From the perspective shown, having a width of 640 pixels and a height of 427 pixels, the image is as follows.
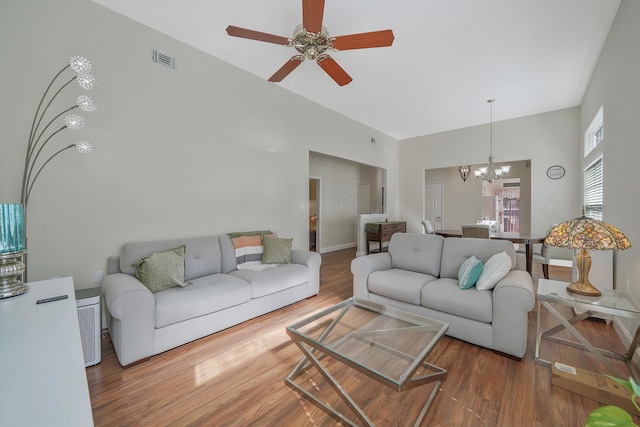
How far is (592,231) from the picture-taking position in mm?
1832

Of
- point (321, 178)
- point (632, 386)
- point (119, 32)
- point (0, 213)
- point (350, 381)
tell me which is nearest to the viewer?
point (632, 386)

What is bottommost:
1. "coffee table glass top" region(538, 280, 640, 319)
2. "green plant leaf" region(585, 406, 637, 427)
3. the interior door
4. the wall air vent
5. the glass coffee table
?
the glass coffee table

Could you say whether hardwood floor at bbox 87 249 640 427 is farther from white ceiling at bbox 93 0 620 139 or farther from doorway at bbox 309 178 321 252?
doorway at bbox 309 178 321 252

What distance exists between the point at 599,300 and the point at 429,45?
9.57 ft

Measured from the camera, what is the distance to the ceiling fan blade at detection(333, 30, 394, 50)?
6.70 ft

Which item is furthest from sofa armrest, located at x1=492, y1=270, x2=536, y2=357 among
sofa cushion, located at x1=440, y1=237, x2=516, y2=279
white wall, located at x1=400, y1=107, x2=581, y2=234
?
white wall, located at x1=400, y1=107, x2=581, y2=234

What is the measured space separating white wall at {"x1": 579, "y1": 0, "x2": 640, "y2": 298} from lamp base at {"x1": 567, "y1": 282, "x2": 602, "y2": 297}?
401 mm

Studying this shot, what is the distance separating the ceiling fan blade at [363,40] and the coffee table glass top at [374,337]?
2.13 m

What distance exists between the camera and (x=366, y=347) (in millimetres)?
1710

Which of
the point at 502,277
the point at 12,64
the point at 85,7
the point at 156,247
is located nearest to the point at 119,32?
the point at 85,7

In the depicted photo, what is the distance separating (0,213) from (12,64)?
159 centimetres

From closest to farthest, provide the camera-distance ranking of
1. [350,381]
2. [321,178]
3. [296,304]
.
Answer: [350,381] → [296,304] → [321,178]

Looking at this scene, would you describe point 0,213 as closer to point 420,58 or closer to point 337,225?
point 420,58

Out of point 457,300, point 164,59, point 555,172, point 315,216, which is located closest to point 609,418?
point 457,300
